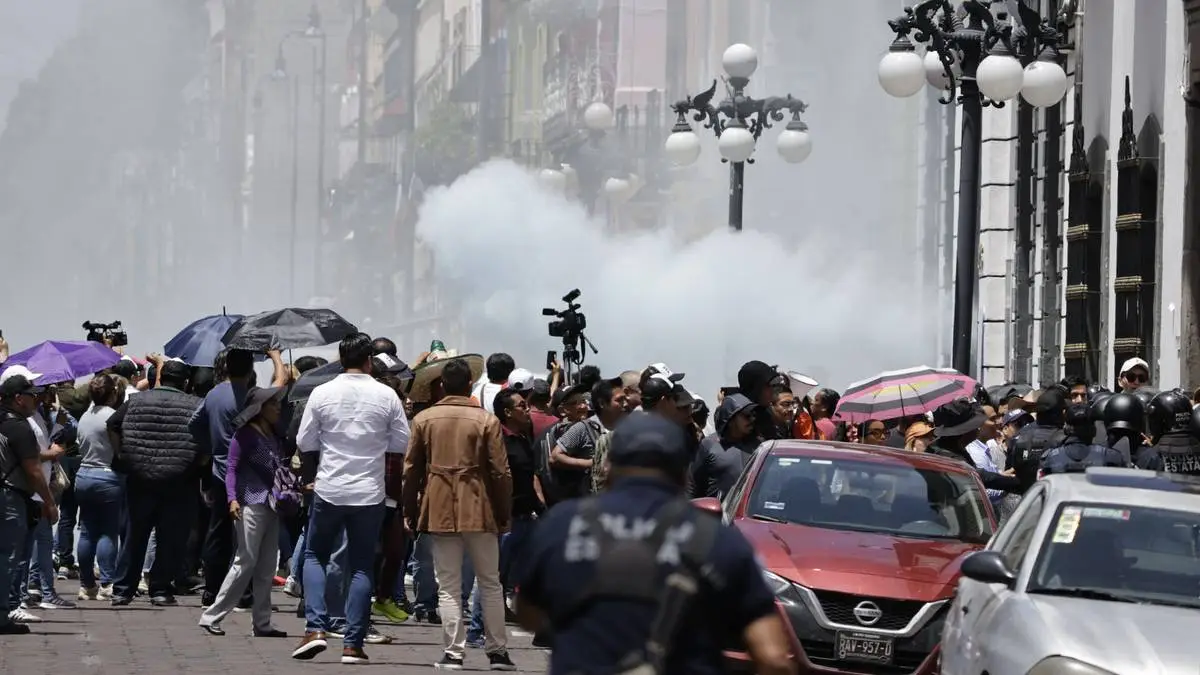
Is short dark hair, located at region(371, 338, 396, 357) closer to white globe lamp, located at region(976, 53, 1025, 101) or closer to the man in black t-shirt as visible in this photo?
the man in black t-shirt

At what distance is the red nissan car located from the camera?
468 inches

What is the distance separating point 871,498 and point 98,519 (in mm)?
6381

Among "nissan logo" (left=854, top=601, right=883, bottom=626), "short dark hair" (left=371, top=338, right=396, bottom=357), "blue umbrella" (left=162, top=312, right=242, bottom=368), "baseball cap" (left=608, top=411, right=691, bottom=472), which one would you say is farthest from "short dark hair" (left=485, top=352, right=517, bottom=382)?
"baseball cap" (left=608, top=411, right=691, bottom=472)

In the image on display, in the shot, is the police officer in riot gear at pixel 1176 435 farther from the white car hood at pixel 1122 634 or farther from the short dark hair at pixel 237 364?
the short dark hair at pixel 237 364

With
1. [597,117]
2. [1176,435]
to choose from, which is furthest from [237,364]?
[597,117]

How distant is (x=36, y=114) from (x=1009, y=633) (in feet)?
371

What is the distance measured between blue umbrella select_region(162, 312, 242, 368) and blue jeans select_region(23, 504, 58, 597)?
198cm

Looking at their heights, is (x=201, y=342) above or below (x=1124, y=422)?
above

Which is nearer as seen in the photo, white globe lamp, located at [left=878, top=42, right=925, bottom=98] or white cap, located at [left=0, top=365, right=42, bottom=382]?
white cap, located at [left=0, top=365, right=42, bottom=382]

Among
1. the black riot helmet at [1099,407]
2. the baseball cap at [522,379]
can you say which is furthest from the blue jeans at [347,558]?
the black riot helmet at [1099,407]

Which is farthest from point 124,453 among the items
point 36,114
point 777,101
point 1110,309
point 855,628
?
point 36,114

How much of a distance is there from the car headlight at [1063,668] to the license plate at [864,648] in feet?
10.9

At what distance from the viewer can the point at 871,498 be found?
13.3 m

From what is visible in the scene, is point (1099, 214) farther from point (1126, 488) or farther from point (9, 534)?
point (1126, 488)
